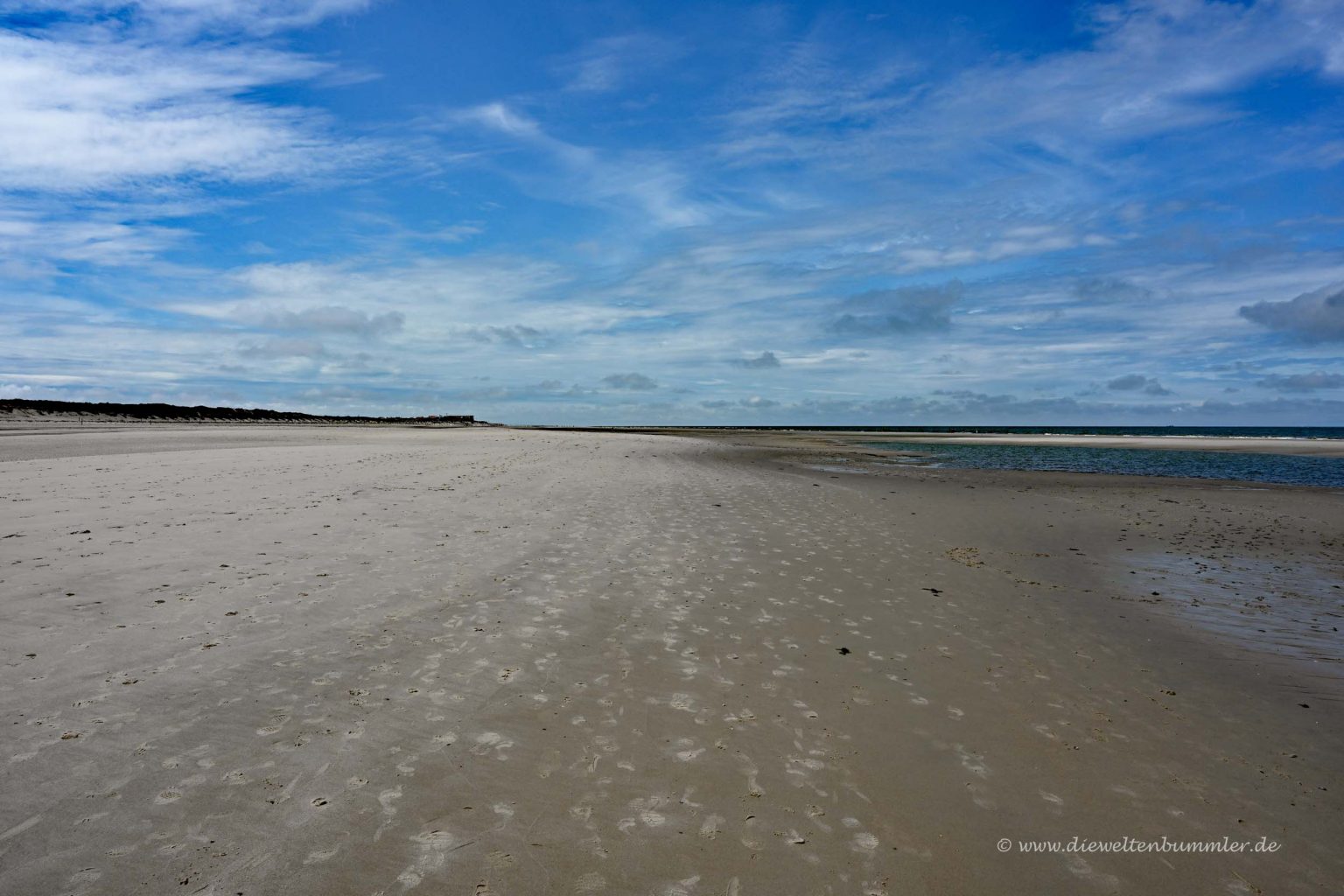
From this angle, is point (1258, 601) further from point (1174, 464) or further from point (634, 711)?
point (1174, 464)

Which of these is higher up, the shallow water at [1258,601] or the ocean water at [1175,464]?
the ocean water at [1175,464]

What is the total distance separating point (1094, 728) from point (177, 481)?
23928mm

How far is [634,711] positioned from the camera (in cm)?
664

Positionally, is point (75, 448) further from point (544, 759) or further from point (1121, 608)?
point (1121, 608)

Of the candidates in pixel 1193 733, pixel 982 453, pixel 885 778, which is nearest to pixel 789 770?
pixel 885 778

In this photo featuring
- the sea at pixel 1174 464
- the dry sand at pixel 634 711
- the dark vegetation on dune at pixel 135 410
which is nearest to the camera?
the dry sand at pixel 634 711

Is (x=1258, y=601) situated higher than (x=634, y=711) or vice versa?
(x=1258, y=601)

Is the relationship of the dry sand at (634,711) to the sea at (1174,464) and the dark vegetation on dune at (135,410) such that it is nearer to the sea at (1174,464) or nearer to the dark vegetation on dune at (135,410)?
the sea at (1174,464)

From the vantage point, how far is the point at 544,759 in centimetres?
562

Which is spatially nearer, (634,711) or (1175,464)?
(634,711)

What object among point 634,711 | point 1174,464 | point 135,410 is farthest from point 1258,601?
point 135,410

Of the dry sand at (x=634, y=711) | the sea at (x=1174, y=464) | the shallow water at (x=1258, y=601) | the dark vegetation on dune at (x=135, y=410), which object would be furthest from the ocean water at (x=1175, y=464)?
the dark vegetation on dune at (x=135, y=410)

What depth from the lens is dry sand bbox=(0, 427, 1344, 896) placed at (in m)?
4.45

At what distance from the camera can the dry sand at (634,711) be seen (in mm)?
4453
